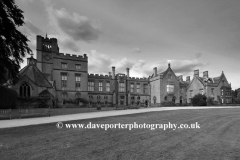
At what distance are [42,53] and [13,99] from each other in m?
14.4

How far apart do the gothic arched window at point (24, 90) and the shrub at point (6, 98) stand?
9.92 ft

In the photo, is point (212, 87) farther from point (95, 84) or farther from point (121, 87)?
point (95, 84)

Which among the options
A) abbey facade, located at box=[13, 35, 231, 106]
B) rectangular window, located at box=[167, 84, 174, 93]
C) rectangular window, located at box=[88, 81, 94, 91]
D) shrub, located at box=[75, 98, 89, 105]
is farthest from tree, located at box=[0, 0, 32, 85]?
rectangular window, located at box=[167, 84, 174, 93]

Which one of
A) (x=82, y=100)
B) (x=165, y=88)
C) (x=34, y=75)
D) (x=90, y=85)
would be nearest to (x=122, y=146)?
(x=34, y=75)

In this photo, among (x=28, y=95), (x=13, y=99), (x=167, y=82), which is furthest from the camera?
(x=167, y=82)

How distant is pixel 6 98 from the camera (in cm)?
1945

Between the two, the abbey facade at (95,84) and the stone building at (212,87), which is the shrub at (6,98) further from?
the stone building at (212,87)

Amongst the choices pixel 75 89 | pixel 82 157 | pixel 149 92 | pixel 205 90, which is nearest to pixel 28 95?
pixel 75 89

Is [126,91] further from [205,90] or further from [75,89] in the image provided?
[205,90]

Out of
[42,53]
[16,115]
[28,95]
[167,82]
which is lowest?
[16,115]

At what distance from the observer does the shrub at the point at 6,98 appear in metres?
18.9

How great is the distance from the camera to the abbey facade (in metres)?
26.3

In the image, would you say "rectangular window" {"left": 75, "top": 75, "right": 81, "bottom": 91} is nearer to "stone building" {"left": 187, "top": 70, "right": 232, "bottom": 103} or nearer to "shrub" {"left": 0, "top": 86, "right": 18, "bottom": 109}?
"shrub" {"left": 0, "top": 86, "right": 18, "bottom": 109}

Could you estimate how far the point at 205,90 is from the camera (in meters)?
43.1
